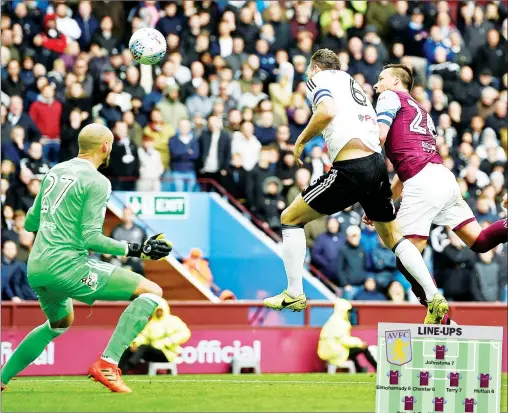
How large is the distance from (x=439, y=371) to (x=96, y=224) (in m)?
3.00

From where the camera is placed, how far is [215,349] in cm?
1650

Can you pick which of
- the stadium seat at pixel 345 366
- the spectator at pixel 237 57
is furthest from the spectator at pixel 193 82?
the stadium seat at pixel 345 366

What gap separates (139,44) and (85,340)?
516 centimetres

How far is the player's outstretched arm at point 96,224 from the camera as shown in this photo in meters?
10.4

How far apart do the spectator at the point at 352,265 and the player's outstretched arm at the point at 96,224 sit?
8364 millimetres

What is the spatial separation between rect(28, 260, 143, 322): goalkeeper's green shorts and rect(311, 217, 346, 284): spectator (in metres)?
8.03

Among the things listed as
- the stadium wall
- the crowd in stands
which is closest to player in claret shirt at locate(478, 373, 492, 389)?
the crowd in stands

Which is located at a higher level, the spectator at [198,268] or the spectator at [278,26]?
the spectator at [278,26]

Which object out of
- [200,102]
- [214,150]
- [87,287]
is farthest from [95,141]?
[200,102]

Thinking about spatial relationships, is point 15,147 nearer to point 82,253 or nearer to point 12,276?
point 12,276

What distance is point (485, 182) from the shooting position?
20516mm

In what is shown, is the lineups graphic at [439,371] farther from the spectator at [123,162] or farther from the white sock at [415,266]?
the spectator at [123,162]

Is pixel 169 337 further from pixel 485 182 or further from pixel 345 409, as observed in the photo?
pixel 485 182

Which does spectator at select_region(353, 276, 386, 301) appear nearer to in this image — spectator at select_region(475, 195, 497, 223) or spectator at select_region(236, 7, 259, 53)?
spectator at select_region(475, 195, 497, 223)
